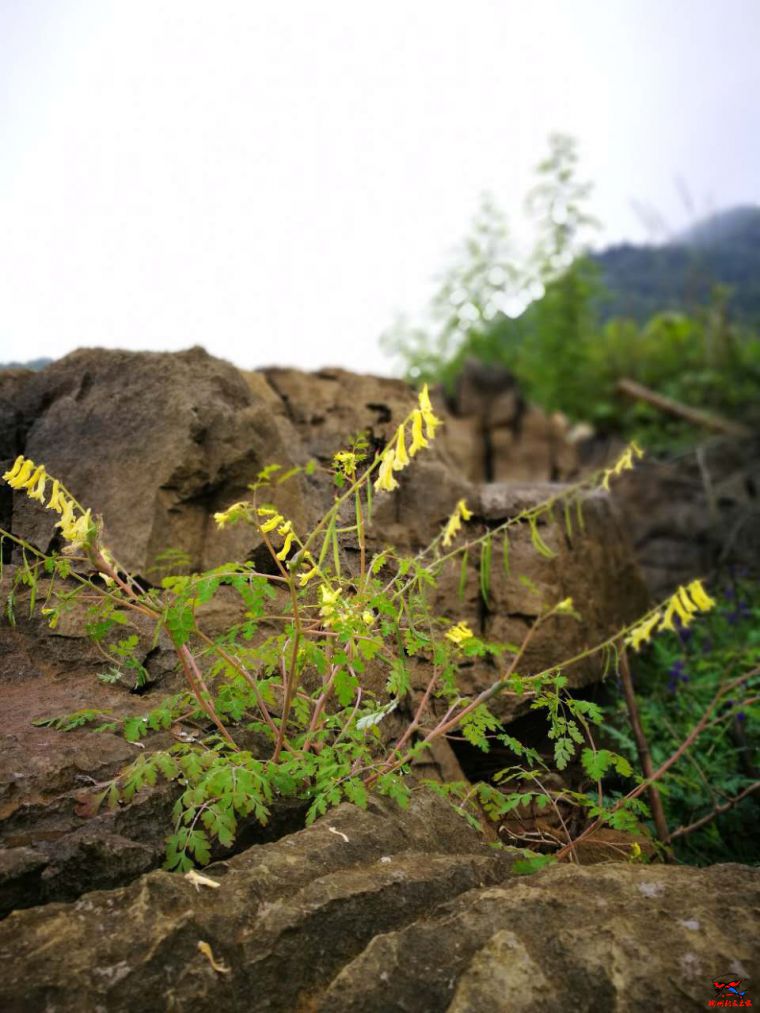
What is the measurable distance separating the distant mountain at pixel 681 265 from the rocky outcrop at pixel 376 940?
78.5ft

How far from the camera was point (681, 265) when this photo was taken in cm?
3053

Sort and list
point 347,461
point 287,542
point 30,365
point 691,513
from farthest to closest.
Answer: point 691,513 < point 30,365 < point 347,461 < point 287,542

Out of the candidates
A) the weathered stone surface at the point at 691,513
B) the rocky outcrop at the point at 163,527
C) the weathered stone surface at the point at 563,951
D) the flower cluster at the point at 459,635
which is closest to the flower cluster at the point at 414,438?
the flower cluster at the point at 459,635

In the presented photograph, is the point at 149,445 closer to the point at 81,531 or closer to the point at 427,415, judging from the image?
the point at 81,531

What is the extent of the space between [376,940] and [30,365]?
131 inches

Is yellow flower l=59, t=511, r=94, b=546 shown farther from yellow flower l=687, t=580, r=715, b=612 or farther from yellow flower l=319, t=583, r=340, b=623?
yellow flower l=687, t=580, r=715, b=612

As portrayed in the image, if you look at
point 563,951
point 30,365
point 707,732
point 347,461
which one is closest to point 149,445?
point 30,365

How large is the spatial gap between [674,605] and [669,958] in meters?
0.99

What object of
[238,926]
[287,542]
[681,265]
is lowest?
→ [238,926]

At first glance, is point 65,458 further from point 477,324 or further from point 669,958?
point 477,324

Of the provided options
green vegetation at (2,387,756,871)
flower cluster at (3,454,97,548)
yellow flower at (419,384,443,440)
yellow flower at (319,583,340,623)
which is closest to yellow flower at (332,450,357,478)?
green vegetation at (2,387,756,871)

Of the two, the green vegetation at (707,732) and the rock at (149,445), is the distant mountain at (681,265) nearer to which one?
the green vegetation at (707,732)

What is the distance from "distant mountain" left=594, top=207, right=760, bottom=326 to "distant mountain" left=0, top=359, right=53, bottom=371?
22.5m

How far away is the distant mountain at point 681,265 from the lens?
2538cm
